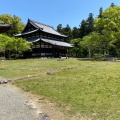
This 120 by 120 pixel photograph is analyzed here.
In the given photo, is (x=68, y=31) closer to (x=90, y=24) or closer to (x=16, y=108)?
(x=90, y=24)

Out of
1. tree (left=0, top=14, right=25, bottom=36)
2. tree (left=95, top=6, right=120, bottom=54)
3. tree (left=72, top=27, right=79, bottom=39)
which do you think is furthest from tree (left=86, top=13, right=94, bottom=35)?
tree (left=95, top=6, right=120, bottom=54)

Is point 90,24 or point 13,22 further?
point 90,24

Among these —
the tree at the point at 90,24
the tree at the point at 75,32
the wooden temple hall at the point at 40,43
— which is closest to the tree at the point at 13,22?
the wooden temple hall at the point at 40,43

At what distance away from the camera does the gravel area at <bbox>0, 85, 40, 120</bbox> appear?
6559 millimetres

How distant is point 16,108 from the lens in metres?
7.45

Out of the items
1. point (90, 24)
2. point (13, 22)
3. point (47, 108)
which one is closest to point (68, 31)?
point (90, 24)

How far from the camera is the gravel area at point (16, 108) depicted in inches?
258

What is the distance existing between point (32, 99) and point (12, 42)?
1161 inches

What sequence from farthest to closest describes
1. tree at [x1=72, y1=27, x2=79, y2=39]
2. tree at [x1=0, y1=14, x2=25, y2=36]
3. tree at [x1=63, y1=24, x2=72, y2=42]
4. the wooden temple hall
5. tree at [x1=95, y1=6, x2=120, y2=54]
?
tree at [x1=63, y1=24, x2=72, y2=42] → tree at [x1=72, y1=27, x2=79, y2=39] → tree at [x1=0, y1=14, x2=25, y2=36] → the wooden temple hall → tree at [x1=95, y1=6, x2=120, y2=54]

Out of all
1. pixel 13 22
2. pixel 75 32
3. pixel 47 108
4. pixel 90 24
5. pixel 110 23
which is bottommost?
pixel 47 108

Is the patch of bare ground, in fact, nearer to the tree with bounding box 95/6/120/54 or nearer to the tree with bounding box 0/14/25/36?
the tree with bounding box 95/6/120/54

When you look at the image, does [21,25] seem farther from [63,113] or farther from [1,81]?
[63,113]

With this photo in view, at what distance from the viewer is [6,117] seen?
648 cm

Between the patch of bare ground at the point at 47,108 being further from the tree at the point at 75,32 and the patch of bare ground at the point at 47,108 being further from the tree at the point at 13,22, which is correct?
the tree at the point at 75,32
